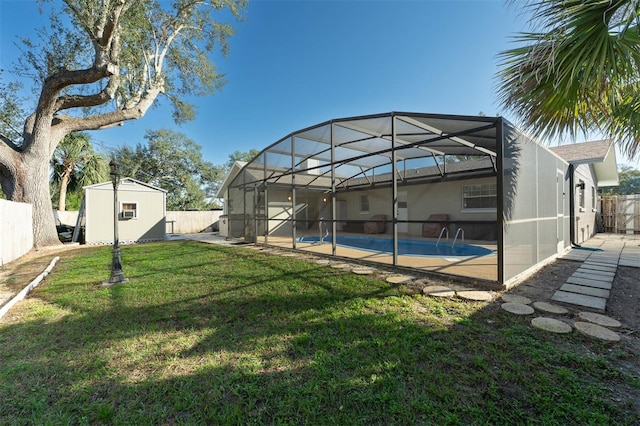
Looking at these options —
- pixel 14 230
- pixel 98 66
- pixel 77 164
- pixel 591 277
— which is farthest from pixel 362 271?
pixel 77 164

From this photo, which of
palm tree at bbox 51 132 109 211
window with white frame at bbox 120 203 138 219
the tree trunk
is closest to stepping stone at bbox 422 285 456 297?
the tree trunk

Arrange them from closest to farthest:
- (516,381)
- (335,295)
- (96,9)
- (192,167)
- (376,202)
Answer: (516,381)
(335,295)
(96,9)
(376,202)
(192,167)

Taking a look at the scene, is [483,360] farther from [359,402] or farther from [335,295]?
[335,295]

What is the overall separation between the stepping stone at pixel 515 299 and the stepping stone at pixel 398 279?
1435 millimetres

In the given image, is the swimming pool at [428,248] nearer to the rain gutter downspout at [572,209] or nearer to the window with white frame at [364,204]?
the rain gutter downspout at [572,209]

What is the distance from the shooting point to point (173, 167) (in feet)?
75.9

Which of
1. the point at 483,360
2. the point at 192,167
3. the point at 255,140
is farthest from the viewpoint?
the point at 255,140

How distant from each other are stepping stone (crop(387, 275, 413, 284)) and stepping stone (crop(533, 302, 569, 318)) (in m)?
1.81

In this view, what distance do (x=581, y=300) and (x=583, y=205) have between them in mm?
8423

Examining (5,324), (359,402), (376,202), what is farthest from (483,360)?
(376,202)

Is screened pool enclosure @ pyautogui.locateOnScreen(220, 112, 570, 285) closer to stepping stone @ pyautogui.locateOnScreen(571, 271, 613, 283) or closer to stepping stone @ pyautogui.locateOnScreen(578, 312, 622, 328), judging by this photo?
stepping stone @ pyautogui.locateOnScreen(571, 271, 613, 283)

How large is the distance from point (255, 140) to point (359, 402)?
91.0ft

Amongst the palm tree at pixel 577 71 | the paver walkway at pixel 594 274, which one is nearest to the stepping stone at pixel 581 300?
the paver walkway at pixel 594 274

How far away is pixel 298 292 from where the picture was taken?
4.04m
